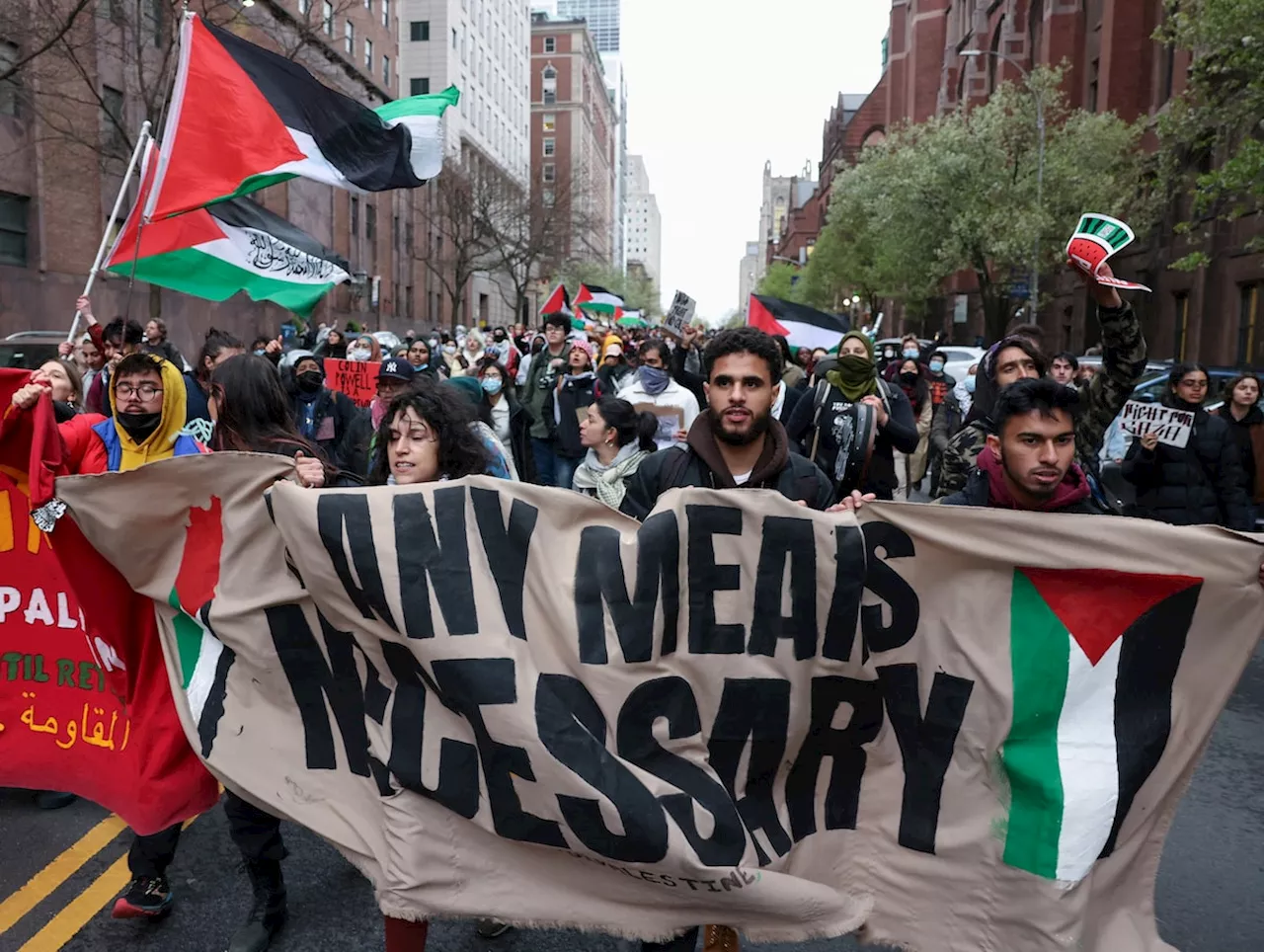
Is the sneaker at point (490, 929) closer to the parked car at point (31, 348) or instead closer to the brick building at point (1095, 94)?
the parked car at point (31, 348)

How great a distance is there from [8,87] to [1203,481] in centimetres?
2186

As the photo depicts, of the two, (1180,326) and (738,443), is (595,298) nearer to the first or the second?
(1180,326)

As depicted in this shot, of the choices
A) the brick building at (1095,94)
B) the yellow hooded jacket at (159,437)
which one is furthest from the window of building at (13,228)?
the brick building at (1095,94)

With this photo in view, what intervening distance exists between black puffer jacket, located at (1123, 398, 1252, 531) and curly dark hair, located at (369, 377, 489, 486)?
199 inches

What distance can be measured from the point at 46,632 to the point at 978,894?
327cm

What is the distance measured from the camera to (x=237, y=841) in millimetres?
3314

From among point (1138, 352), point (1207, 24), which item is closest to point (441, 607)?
point (1138, 352)

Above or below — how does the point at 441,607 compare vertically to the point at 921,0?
below

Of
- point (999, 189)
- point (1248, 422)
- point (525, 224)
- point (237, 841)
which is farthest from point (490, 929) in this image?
point (525, 224)

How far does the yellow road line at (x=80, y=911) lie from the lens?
3346mm

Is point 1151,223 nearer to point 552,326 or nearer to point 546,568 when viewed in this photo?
point 552,326

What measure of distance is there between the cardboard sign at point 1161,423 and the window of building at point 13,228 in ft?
71.5

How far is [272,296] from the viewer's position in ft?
21.4

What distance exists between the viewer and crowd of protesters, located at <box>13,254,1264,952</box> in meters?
3.27
